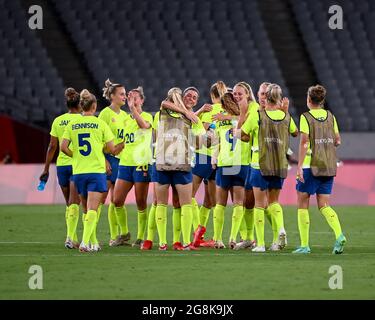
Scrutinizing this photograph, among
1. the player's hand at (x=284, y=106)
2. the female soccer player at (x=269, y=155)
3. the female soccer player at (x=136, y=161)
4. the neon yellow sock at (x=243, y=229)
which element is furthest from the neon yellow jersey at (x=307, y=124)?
the female soccer player at (x=136, y=161)

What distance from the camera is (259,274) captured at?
503 inches

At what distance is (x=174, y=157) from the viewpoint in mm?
15562

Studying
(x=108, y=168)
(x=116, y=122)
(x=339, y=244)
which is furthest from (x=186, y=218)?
(x=339, y=244)

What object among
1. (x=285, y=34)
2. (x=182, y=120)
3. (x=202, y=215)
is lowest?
(x=202, y=215)

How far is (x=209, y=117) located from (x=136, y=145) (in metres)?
1.31

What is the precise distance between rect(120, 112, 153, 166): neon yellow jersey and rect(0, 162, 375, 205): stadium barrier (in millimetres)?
10107

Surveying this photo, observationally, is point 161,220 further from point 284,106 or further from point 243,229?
point 284,106

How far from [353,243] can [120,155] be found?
3.54 m

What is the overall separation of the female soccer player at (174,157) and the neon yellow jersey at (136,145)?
840mm
